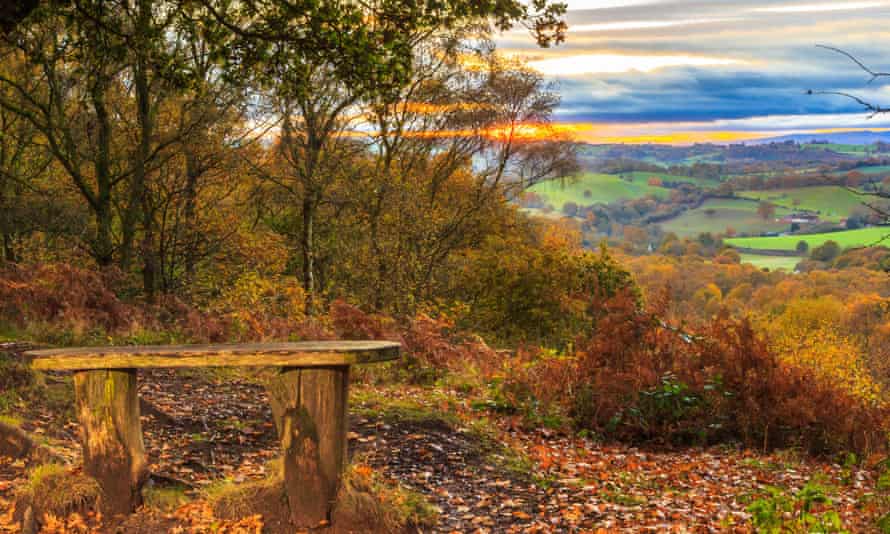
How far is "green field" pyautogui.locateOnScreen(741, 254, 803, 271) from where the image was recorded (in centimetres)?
8192

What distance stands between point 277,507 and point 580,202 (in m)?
76.3

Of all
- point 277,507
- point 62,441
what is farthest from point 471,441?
point 62,441

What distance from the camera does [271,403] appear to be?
572 cm

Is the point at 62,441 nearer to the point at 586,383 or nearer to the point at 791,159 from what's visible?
the point at 586,383

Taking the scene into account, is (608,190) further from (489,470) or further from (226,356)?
(226,356)

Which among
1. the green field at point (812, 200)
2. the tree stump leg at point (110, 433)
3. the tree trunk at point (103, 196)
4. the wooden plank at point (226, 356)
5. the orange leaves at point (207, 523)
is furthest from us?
the green field at point (812, 200)

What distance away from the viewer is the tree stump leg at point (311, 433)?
5633 millimetres

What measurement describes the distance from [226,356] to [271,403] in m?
0.54

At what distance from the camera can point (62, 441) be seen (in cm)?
749

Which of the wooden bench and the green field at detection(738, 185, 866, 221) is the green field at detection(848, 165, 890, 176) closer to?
the wooden bench

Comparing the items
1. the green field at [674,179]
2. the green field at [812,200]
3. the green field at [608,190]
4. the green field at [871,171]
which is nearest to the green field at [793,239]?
the green field at [812,200]

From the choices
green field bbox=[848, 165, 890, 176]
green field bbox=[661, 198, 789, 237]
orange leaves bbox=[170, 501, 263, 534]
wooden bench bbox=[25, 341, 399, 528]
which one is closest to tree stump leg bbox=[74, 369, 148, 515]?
wooden bench bbox=[25, 341, 399, 528]

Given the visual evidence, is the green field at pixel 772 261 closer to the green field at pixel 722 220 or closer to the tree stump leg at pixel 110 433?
the green field at pixel 722 220

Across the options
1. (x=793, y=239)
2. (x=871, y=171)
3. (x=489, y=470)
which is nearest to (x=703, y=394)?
(x=489, y=470)
